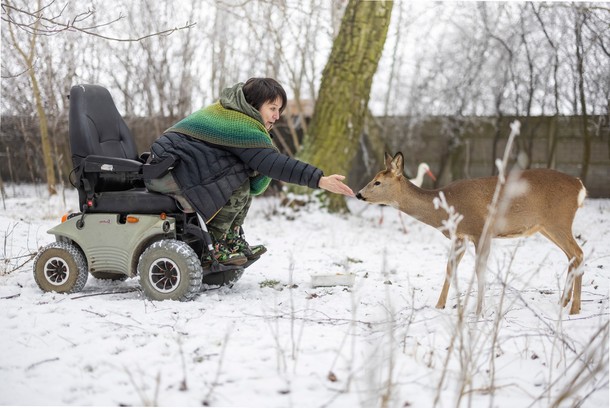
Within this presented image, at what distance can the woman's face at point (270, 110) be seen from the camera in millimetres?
3375

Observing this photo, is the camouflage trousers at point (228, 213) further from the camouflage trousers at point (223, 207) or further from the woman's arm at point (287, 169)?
the woman's arm at point (287, 169)

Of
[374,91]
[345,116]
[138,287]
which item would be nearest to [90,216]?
[138,287]

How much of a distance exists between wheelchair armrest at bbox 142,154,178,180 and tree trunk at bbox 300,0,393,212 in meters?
3.87

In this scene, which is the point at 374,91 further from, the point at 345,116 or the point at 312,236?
the point at 312,236

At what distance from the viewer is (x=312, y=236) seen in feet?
19.8

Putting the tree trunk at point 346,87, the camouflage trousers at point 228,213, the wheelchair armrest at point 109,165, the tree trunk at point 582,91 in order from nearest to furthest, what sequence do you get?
the wheelchair armrest at point 109,165 < the camouflage trousers at point 228,213 < the tree trunk at point 582,91 < the tree trunk at point 346,87

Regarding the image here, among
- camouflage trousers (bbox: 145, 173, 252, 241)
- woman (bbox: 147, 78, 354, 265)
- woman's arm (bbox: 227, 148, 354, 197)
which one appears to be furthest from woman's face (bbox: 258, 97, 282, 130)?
camouflage trousers (bbox: 145, 173, 252, 241)

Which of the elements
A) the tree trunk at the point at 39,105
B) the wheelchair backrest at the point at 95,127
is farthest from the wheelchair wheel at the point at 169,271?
the tree trunk at the point at 39,105

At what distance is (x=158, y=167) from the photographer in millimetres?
3205

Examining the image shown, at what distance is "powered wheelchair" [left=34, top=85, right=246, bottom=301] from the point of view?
126 inches

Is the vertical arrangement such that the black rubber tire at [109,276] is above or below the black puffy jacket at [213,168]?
below

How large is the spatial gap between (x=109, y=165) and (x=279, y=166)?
0.97m

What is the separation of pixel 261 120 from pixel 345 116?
3768 mm

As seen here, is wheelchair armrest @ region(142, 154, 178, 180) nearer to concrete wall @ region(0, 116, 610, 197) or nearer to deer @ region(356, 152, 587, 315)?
concrete wall @ region(0, 116, 610, 197)
